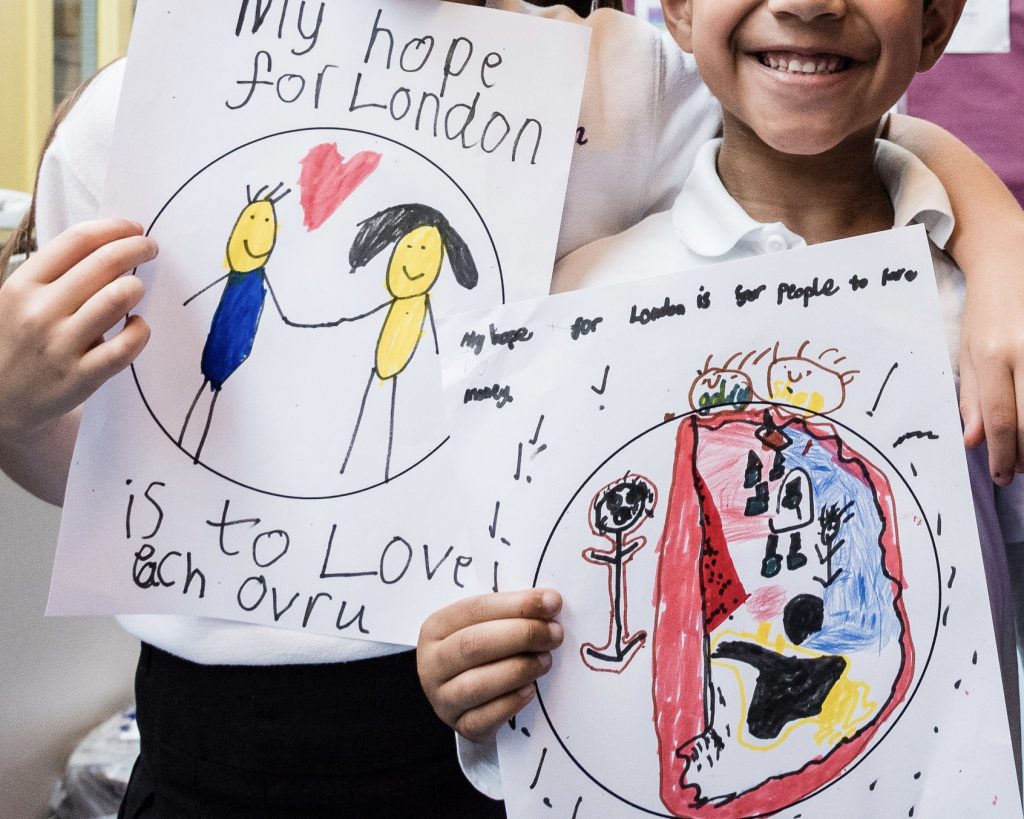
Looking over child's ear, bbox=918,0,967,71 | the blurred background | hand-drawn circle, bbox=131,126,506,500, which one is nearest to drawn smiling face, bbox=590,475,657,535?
hand-drawn circle, bbox=131,126,506,500

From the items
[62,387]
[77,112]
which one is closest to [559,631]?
[62,387]

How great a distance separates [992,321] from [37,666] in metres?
1.05

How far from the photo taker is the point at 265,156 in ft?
1.83

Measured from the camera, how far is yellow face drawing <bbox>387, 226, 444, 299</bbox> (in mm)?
555

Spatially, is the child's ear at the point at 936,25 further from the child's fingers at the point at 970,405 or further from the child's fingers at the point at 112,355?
the child's fingers at the point at 112,355

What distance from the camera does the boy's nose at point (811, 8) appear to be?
530 mm

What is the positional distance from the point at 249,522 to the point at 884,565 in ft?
1.15

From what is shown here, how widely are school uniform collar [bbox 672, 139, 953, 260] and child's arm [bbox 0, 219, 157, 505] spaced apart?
1.09 feet

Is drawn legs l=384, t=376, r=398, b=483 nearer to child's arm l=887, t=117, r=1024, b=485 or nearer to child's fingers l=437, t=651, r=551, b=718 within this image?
child's fingers l=437, t=651, r=551, b=718

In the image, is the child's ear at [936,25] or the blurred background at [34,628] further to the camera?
the blurred background at [34,628]

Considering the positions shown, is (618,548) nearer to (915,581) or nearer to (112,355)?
(915,581)

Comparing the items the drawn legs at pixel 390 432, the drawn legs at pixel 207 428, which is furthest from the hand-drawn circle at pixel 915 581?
the drawn legs at pixel 207 428

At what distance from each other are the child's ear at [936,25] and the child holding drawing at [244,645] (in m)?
0.08

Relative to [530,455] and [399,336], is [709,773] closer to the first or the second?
[530,455]
